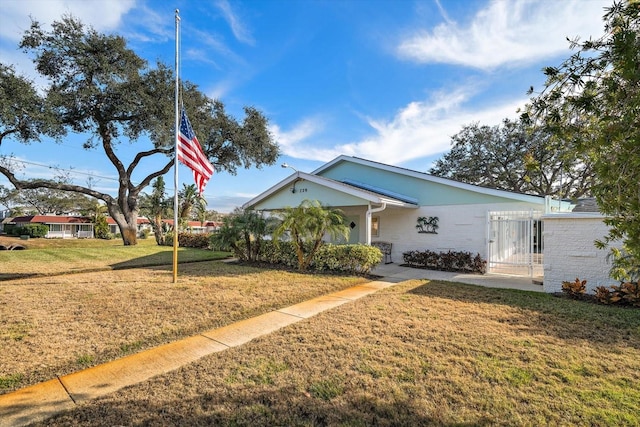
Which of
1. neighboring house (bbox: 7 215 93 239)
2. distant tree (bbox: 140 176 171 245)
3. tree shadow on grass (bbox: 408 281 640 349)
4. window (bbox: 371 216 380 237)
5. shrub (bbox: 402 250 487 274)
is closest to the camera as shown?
tree shadow on grass (bbox: 408 281 640 349)

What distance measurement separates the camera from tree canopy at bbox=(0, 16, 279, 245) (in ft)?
53.5

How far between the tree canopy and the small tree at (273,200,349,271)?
45.7ft

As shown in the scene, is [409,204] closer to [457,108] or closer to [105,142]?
[457,108]

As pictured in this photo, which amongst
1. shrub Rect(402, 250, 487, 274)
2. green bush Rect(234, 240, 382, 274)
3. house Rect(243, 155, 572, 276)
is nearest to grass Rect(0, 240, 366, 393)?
green bush Rect(234, 240, 382, 274)

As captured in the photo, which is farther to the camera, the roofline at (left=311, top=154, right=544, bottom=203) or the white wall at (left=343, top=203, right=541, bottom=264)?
the white wall at (left=343, top=203, right=541, bottom=264)

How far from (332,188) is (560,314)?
860 centimetres

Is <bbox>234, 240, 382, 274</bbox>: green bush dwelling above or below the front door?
below

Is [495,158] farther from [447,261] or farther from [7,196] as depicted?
[7,196]

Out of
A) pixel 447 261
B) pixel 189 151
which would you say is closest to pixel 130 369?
pixel 189 151

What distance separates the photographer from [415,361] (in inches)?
151

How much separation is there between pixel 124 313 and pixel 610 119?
737 centimetres

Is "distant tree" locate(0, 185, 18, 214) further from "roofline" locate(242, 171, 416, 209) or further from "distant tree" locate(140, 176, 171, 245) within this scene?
"roofline" locate(242, 171, 416, 209)

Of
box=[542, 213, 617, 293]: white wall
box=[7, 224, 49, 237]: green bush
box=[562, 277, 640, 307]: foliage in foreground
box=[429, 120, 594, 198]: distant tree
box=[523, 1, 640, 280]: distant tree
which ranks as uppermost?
box=[429, 120, 594, 198]: distant tree

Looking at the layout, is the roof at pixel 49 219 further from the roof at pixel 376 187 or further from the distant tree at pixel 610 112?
the distant tree at pixel 610 112
